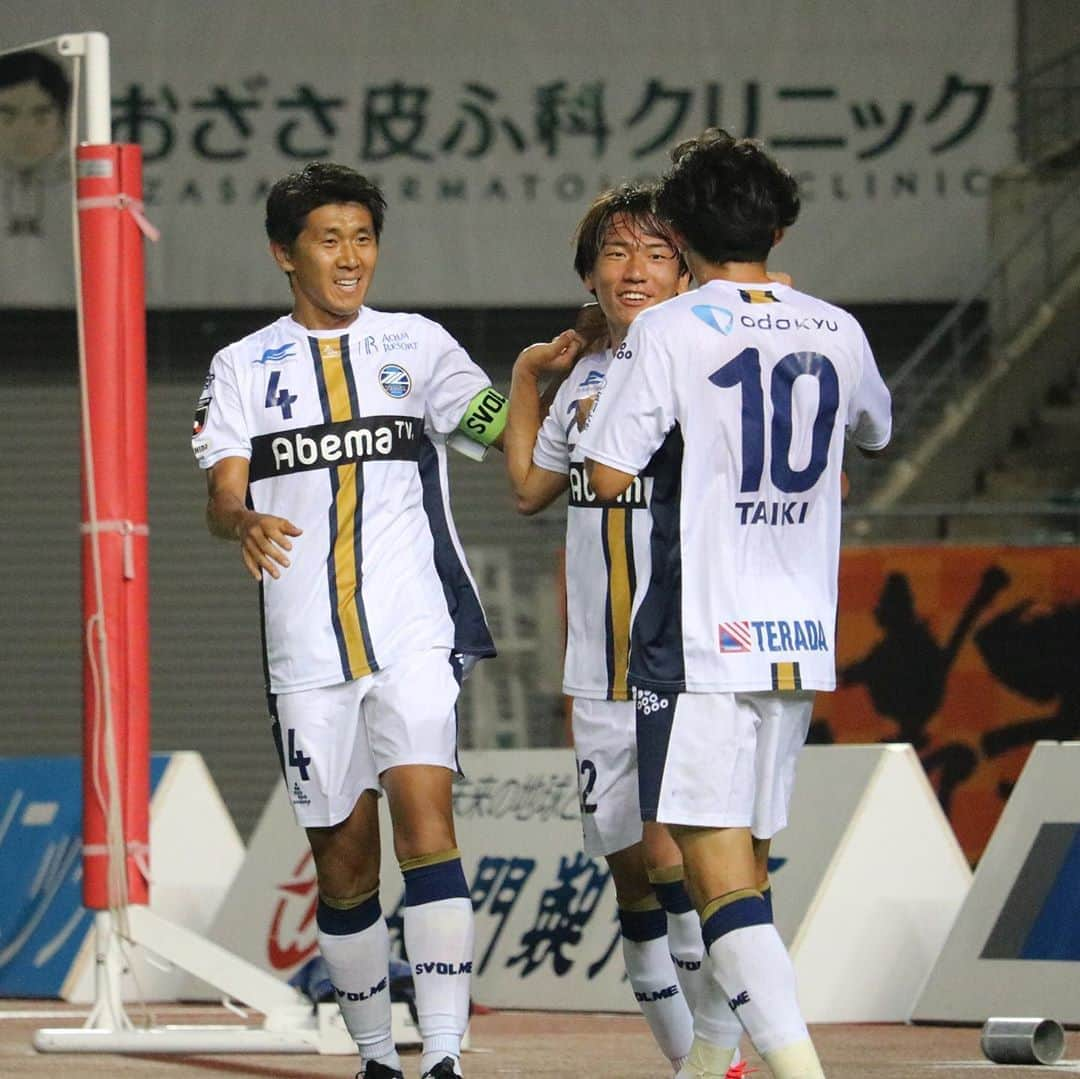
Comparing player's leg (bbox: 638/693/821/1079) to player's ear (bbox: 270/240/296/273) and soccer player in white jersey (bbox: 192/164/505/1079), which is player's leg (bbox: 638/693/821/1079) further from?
player's ear (bbox: 270/240/296/273)

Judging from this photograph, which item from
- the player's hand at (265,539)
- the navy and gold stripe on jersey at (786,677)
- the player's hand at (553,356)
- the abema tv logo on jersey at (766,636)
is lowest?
the navy and gold stripe on jersey at (786,677)

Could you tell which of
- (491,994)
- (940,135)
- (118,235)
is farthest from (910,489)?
(118,235)

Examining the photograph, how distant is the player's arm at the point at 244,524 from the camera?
17.7 ft

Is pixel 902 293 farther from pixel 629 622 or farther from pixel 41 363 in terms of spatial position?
pixel 629 622

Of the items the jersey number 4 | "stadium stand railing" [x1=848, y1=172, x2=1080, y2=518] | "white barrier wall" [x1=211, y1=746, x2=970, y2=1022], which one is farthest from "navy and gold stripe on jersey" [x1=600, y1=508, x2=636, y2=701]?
"stadium stand railing" [x1=848, y1=172, x2=1080, y2=518]

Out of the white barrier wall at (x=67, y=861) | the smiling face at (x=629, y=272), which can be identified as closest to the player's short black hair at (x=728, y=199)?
the smiling face at (x=629, y=272)

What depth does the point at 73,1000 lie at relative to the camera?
9.71 m

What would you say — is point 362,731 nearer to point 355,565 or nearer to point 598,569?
point 355,565

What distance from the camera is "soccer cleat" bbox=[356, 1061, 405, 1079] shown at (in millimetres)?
5602

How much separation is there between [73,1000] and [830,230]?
9612 mm

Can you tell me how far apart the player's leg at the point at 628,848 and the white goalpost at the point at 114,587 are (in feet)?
5.60

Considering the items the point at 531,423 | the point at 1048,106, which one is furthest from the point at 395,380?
the point at 1048,106

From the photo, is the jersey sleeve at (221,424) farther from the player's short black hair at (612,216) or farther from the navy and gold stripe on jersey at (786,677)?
the navy and gold stripe on jersey at (786,677)

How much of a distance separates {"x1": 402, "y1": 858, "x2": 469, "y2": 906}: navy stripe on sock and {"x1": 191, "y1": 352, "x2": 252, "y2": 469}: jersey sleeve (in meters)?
1.05
